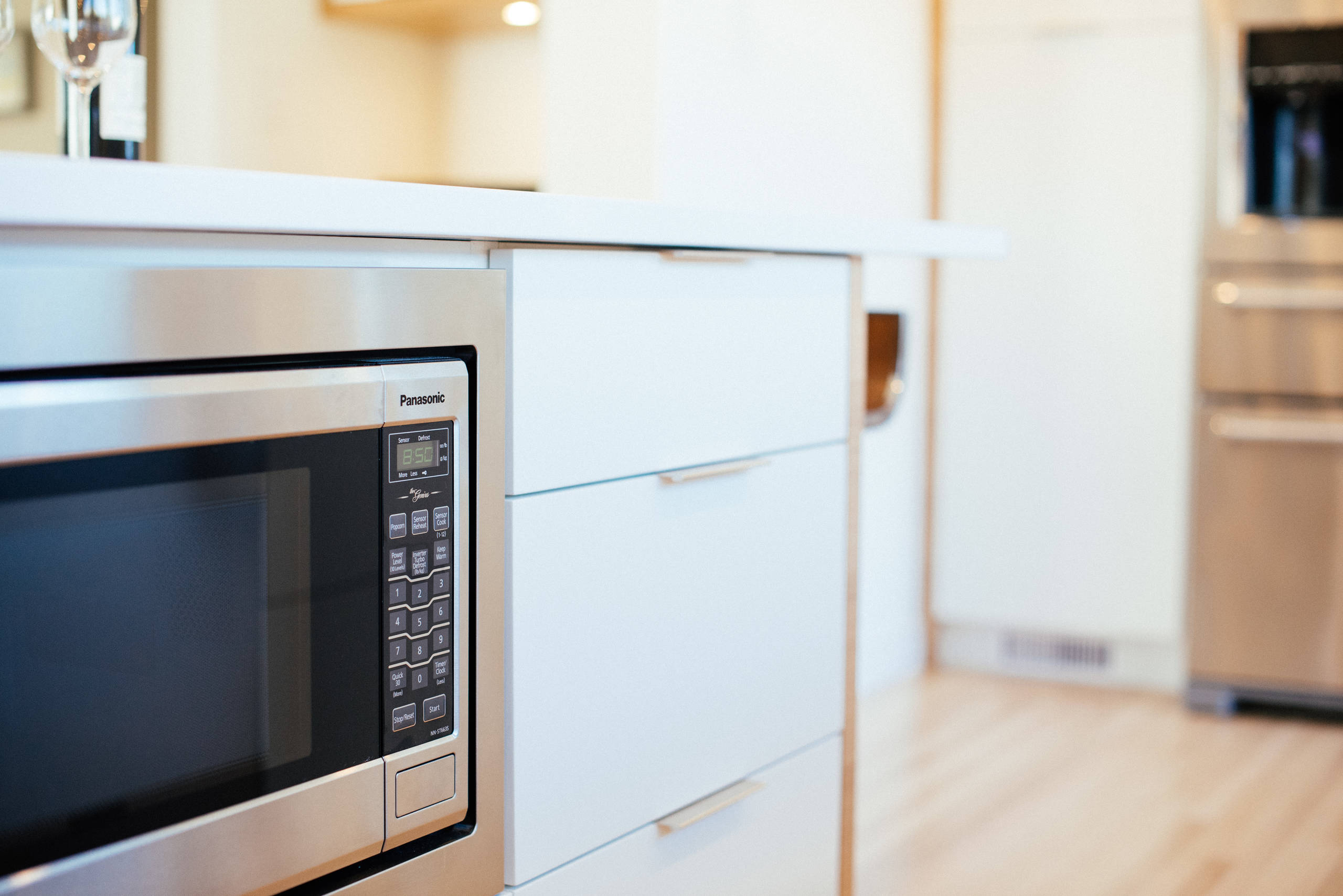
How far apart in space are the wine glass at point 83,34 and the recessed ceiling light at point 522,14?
170cm

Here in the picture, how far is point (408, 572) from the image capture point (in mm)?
Answer: 896

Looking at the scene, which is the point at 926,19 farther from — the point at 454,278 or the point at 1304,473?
the point at 454,278

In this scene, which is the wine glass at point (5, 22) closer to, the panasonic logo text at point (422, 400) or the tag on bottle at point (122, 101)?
the tag on bottle at point (122, 101)

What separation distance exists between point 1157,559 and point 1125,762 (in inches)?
23.4

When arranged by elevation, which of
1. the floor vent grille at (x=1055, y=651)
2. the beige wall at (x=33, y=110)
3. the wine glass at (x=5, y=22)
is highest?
the beige wall at (x=33, y=110)

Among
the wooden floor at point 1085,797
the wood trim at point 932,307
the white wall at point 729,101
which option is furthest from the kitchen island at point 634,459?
the wood trim at point 932,307

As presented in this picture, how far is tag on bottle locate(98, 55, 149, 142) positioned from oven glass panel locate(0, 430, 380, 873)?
0.54m

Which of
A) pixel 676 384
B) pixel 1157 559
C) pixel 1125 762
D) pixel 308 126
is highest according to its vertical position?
pixel 308 126

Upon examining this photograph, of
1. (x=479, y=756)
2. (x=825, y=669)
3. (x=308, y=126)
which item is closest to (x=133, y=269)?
(x=479, y=756)

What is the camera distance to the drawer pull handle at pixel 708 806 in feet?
3.80

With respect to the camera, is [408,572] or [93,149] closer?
[408,572]

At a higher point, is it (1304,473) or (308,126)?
(308,126)

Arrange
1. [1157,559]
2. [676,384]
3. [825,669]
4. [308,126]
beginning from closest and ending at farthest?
[676,384] < [825,669] < [308,126] < [1157,559]

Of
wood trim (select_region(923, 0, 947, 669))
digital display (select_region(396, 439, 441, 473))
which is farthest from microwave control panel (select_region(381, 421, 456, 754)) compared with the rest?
wood trim (select_region(923, 0, 947, 669))
